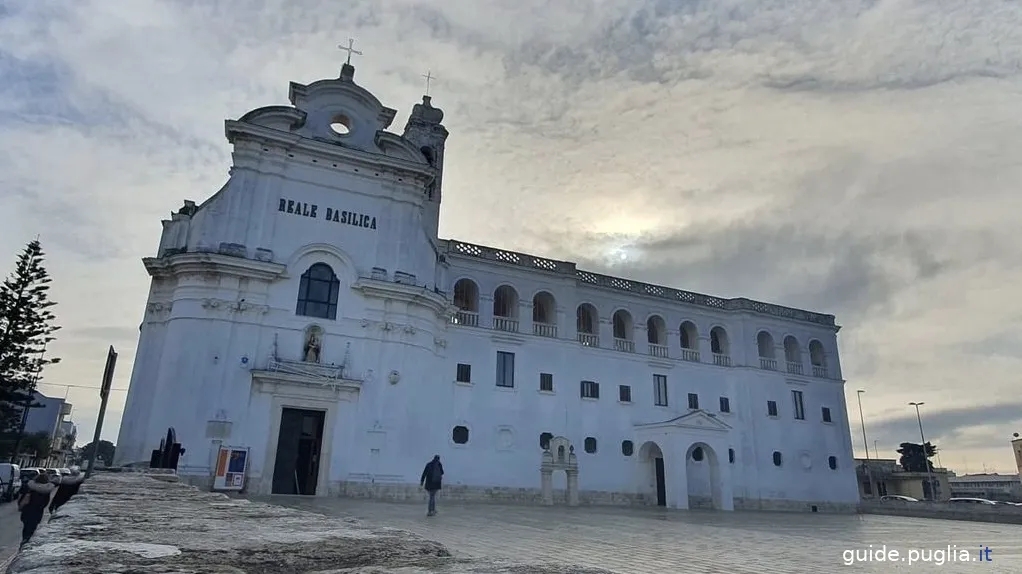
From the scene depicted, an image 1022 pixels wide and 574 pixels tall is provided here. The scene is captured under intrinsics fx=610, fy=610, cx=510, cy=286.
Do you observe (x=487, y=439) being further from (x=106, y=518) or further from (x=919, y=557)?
(x=106, y=518)

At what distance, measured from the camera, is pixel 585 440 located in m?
30.5

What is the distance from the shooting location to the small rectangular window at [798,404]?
36.5 m

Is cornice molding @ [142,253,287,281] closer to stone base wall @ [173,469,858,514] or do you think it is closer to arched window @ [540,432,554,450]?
stone base wall @ [173,469,858,514]

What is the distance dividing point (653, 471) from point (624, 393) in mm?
4189

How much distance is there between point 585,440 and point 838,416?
18200 mm

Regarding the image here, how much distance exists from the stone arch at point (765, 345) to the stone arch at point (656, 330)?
6.65 meters

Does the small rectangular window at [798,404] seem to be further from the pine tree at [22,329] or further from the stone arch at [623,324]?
the pine tree at [22,329]

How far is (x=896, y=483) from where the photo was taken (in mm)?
54531

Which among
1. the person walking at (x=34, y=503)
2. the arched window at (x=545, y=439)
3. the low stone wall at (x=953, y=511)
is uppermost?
the arched window at (x=545, y=439)

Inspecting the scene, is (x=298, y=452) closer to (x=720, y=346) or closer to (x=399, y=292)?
(x=399, y=292)

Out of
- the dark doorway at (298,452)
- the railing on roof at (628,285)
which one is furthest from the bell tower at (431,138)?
the dark doorway at (298,452)

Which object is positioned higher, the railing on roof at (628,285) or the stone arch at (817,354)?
the railing on roof at (628,285)

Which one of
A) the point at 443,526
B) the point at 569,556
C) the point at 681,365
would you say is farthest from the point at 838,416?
the point at 569,556

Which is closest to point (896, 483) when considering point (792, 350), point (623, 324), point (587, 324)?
point (792, 350)
